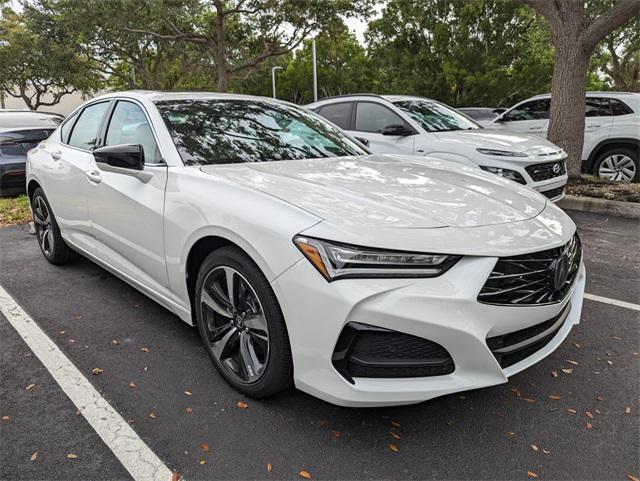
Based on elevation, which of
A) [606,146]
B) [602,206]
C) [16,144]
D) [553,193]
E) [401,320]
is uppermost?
[16,144]

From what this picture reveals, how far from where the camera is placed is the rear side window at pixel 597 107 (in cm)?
827

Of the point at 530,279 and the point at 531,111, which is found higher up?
the point at 531,111

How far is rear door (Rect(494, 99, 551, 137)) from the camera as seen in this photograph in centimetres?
909

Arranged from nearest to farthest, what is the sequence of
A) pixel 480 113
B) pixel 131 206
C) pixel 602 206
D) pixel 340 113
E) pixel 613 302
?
pixel 131 206, pixel 613 302, pixel 602 206, pixel 340 113, pixel 480 113

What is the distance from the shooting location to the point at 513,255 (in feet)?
6.64

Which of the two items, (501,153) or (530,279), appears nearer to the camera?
(530,279)

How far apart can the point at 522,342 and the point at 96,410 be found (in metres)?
2.07

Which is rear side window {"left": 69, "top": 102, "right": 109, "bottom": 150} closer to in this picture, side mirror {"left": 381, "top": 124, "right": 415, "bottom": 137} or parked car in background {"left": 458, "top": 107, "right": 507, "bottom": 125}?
side mirror {"left": 381, "top": 124, "right": 415, "bottom": 137}

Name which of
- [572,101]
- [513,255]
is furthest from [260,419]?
[572,101]

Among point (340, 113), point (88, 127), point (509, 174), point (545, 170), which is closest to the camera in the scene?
point (88, 127)

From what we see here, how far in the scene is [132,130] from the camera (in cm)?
334

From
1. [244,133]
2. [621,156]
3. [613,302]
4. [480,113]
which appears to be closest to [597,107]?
[621,156]

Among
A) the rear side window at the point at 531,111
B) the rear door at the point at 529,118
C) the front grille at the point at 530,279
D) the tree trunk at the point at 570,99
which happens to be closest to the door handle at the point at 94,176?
the front grille at the point at 530,279

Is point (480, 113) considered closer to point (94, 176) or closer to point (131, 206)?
point (94, 176)
